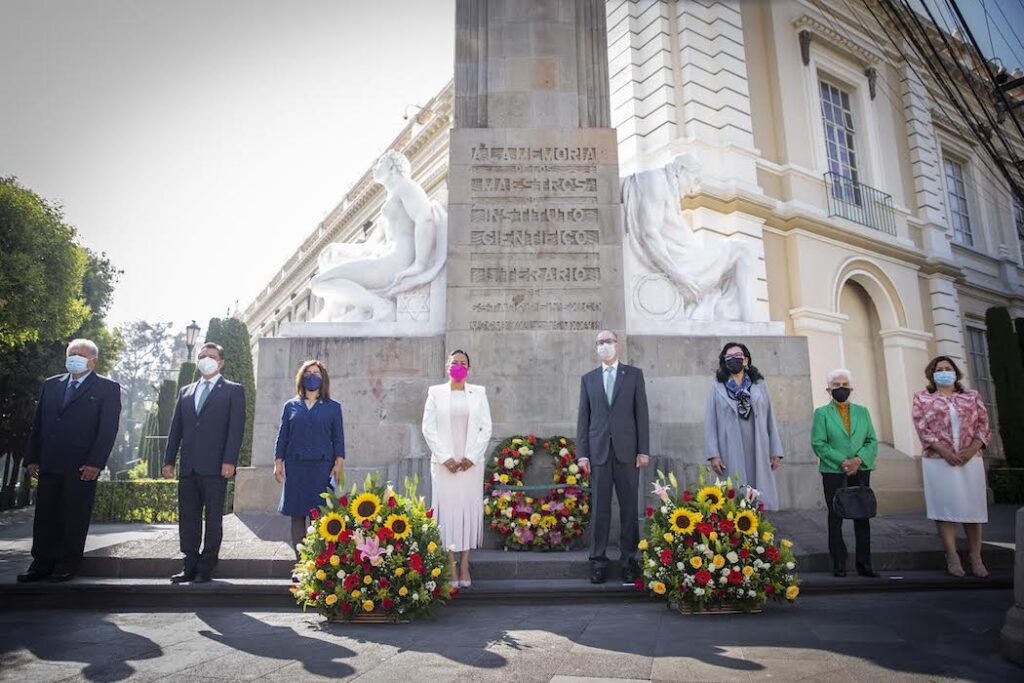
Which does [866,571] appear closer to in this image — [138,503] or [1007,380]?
[138,503]

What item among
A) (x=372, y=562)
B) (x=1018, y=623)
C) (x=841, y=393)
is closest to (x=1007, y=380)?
(x=841, y=393)

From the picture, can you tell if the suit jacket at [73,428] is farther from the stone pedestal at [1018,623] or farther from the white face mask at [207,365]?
the stone pedestal at [1018,623]

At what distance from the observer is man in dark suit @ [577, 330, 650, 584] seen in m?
4.89

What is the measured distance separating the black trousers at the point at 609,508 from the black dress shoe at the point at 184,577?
2.95 meters

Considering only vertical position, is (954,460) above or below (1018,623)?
above

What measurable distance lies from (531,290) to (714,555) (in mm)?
3812

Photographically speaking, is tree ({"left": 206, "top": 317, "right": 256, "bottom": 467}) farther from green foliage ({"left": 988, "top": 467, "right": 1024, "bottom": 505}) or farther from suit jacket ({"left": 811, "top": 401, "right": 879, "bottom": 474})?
green foliage ({"left": 988, "top": 467, "right": 1024, "bottom": 505})

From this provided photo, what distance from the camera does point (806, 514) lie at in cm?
657

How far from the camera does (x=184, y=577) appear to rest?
4992 millimetres

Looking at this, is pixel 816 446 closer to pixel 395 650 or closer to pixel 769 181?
pixel 395 650

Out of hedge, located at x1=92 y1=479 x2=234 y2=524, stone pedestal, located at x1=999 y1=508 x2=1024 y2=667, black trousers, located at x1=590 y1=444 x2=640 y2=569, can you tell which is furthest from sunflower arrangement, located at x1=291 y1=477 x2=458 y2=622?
hedge, located at x1=92 y1=479 x2=234 y2=524

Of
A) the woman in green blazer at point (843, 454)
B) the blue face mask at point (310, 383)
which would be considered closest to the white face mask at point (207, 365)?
the blue face mask at point (310, 383)

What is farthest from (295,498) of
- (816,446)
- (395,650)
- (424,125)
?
(424,125)

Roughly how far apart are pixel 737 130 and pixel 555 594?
1288 centimetres
